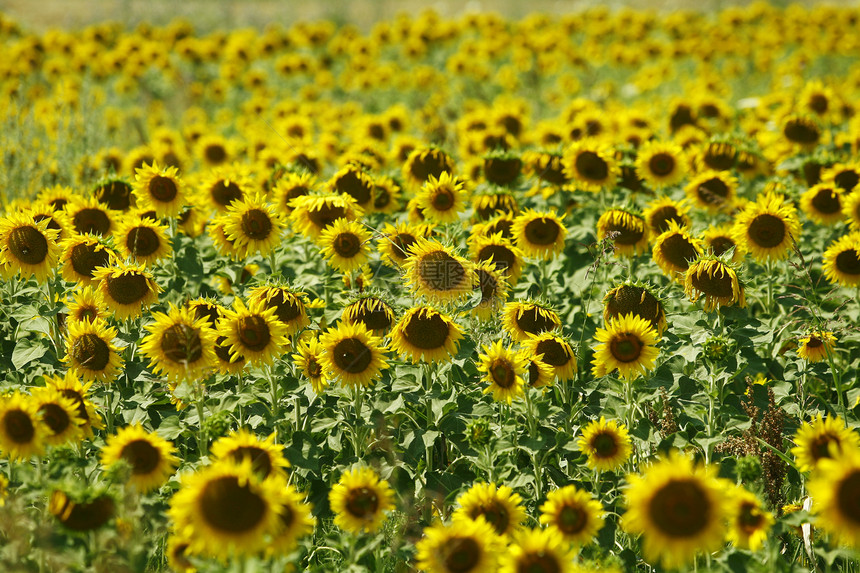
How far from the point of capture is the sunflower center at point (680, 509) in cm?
255

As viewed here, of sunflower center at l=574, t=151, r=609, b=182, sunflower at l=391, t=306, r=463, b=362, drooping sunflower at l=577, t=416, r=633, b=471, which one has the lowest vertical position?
drooping sunflower at l=577, t=416, r=633, b=471

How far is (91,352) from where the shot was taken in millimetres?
3943

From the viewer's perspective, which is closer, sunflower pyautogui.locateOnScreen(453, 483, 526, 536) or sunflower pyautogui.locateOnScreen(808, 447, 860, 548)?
sunflower pyautogui.locateOnScreen(808, 447, 860, 548)

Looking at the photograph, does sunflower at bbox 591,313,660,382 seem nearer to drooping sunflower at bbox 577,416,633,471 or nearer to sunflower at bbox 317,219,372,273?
drooping sunflower at bbox 577,416,633,471

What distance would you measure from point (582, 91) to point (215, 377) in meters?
11.0

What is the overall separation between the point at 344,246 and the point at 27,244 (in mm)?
1747

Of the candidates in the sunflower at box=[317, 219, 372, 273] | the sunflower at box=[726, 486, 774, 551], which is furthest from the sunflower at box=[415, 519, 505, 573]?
the sunflower at box=[317, 219, 372, 273]

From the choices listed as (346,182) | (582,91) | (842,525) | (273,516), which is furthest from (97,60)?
(842,525)

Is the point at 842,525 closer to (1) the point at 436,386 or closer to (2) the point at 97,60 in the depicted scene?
(1) the point at 436,386

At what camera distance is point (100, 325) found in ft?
13.2

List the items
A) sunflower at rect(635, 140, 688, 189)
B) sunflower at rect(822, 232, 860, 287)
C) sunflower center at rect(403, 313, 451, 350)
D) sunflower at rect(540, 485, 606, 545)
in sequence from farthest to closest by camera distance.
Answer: sunflower at rect(635, 140, 688, 189) → sunflower at rect(822, 232, 860, 287) → sunflower center at rect(403, 313, 451, 350) → sunflower at rect(540, 485, 606, 545)

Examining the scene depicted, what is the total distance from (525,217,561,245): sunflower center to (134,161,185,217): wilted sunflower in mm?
2273

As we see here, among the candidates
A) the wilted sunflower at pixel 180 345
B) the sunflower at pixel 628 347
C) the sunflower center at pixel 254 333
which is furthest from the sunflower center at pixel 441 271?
the wilted sunflower at pixel 180 345

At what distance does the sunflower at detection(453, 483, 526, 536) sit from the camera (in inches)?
128
